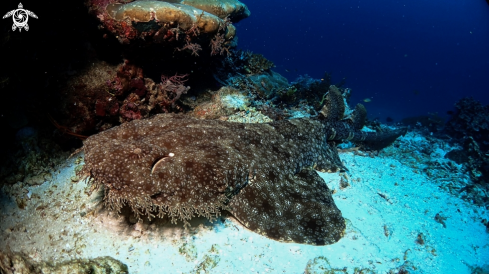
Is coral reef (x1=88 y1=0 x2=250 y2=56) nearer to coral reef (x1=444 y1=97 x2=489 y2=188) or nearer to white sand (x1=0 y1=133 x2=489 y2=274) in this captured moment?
white sand (x1=0 y1=133 x2=489 y2=274)

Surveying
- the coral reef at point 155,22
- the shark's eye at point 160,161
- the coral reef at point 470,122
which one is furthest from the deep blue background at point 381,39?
the shark's eye at point 160,161

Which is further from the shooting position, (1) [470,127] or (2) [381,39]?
(2) [381,39]

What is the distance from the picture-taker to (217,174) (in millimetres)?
3693

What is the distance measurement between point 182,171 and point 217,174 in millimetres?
523

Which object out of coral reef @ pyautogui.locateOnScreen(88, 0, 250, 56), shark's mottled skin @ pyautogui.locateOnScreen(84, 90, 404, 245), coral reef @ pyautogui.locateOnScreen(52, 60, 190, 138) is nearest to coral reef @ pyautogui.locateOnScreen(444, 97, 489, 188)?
shark's mottled skin @ pyautogui.locateOnScreen(84, 90, 404, 245)

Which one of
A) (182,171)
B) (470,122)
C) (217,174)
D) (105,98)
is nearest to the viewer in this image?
(182,171)

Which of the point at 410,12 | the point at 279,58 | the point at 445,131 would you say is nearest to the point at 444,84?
the point at 410,12

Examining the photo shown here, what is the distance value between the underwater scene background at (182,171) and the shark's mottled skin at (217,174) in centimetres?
2

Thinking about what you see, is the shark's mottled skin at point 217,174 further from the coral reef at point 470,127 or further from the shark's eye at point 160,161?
the coral reef at point 470,127

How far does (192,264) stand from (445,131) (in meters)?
16.0

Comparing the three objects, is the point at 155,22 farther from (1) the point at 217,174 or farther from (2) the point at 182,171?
(1) the point at 217,174

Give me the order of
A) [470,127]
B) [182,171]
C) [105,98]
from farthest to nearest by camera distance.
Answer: [470,127] < [105,98] < [182,171]

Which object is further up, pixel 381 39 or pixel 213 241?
pixel 381 39

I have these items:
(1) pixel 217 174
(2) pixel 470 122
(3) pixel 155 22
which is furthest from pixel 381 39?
(1) pixel 217 174
